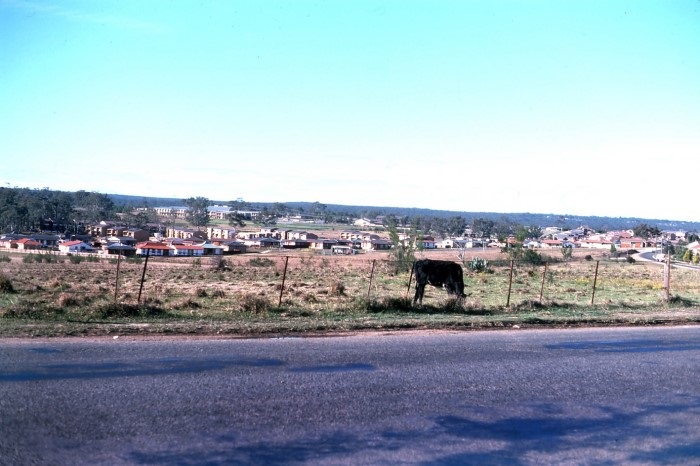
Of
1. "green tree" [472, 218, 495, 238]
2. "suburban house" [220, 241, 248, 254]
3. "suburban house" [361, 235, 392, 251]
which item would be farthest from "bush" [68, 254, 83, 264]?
"green tree" [472, 218, 495, 238]

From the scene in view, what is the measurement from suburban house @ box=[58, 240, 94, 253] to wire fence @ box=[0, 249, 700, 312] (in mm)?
3720

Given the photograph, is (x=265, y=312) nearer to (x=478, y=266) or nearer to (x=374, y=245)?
(x=478, y=266)

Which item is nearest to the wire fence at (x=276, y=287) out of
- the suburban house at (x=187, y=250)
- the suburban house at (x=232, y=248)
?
the suburban house at (x=187, y=250)

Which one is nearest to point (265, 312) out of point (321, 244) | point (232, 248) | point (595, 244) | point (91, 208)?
point (232, 248)

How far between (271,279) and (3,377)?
30510 millimetres

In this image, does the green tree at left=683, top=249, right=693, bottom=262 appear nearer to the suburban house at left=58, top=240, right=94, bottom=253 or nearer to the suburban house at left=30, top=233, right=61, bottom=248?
the suburban house at left=58, top=240, right=94, bottom=253

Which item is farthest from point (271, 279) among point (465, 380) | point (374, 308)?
point (465, 380)

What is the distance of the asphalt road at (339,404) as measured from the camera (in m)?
7.19

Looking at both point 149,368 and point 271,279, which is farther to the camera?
point 271,279

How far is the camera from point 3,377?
9.72 metres

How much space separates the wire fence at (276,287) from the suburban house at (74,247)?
3720 mm

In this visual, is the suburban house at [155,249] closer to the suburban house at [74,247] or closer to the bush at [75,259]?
the suburban house at [74,247]

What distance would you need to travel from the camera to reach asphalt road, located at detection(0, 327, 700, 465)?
23.6ft

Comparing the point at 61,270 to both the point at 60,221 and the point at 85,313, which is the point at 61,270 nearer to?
the point at 60,221
